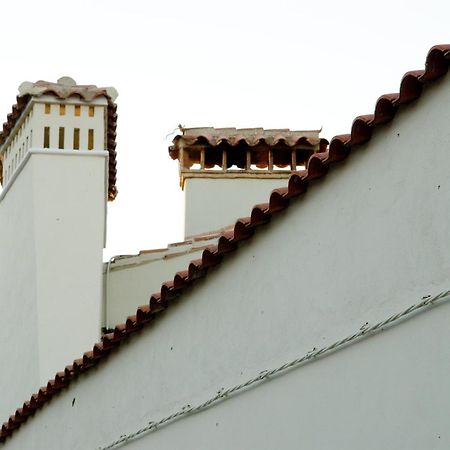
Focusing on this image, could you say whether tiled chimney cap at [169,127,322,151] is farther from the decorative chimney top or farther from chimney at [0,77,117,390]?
chimney at [0,77,117,390]

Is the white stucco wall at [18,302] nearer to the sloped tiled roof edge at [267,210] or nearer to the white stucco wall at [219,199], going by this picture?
the sloped tiled roof edge at [267,210]

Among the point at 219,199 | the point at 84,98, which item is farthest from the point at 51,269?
the point at 219,199

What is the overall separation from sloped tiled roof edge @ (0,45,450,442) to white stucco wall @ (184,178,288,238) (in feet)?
19.8

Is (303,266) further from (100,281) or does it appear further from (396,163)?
(100,281)

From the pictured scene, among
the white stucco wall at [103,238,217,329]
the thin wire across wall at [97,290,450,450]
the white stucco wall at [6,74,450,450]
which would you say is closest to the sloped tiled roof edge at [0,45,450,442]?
the white stucco wall at [6,74,450,450]

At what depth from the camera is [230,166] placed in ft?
61.9

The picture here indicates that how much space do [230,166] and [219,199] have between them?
64 centimetres

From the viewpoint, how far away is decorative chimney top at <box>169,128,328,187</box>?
18.7 meters

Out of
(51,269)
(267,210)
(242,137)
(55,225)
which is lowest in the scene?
(267,210)

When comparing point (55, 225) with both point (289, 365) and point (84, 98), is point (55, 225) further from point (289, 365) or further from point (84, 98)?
point (289, 365)

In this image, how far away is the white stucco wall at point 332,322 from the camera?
7.40 m

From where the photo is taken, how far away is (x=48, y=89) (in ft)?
Result: 50.3

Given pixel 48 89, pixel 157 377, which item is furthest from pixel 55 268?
pixel 157 377

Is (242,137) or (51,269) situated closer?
(51,269)
